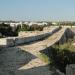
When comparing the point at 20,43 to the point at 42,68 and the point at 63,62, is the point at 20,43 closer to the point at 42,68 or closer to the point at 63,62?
the point at 63,62

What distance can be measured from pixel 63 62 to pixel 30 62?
197 centimetres

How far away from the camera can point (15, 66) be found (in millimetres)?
12852

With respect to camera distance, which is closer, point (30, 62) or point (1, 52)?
point (30, 62)

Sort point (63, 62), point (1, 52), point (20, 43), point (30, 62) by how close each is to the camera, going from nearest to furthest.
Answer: point (30, 62) < point (63, 62) < point (1, 52) < point (20, 43)

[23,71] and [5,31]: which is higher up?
[23,71]

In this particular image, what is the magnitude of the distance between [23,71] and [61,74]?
1.45 m

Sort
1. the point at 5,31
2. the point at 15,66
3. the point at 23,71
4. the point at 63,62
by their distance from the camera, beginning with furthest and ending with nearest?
the point at 5,31 → the point at 63,62 → the point at 15,66 → the point at 23,71

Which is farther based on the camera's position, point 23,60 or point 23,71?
point 23,60

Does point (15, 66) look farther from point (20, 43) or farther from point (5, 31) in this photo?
point (5, 31)

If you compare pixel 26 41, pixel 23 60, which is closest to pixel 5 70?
pixel 23 60

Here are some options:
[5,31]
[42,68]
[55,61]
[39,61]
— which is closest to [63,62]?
[55,61]

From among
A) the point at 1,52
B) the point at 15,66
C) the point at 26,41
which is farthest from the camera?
the point at 26,41

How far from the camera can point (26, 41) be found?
84.3ft

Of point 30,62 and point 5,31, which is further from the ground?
point 30,62
